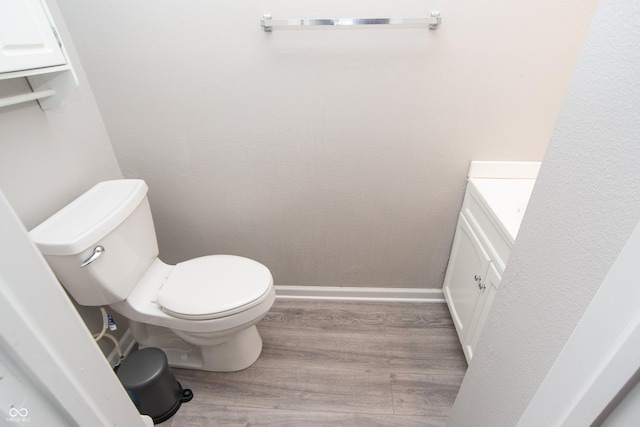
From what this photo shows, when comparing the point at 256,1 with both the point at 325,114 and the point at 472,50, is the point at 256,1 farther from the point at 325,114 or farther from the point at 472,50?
the point at 472,50

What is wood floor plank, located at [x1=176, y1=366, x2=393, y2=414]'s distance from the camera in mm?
1282

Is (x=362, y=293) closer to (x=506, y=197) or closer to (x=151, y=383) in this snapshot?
(x=506, y=197)

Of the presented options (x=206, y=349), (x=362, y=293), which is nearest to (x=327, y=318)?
(x=362, y=293)

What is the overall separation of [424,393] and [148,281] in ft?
4.16

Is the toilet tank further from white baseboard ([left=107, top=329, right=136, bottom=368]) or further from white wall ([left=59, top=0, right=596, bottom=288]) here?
white baseboard ([left=107, top=329, right=136, bottom=368])

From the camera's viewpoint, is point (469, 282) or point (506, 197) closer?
point (506, 197)

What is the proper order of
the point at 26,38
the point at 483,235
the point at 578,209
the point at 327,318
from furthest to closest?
1. the point at 327,318
2. the point at 483,235
3. the point at 26,38
4. the point at 578,209

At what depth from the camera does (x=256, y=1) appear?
1.08 meters

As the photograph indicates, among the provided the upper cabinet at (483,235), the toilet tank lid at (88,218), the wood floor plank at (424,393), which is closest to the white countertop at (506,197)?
the upper cabinet at (483,235)

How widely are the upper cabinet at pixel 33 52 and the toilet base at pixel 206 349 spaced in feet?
3.11

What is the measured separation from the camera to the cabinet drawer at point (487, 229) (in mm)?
1034

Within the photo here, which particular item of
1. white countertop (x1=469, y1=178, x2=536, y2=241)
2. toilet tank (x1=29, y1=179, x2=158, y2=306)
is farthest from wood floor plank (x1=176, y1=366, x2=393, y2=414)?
white countertop (x1=469, y1=178, x2=536, y2=241)

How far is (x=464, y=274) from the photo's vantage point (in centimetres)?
138

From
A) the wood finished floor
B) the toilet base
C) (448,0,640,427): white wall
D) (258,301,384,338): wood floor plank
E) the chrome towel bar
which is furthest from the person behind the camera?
(258,301,384,338): wood floor plank
